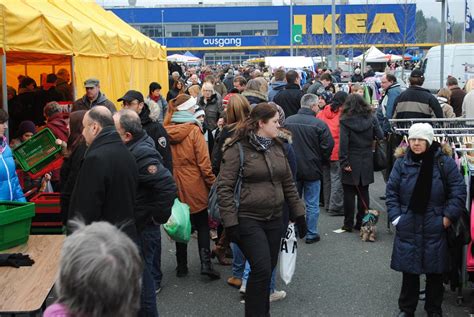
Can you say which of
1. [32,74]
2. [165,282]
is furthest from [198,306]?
[32,74]

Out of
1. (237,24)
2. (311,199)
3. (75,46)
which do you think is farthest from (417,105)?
(237,24)

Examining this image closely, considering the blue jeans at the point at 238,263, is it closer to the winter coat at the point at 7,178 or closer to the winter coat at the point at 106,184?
the winter coat at the point at 7,178

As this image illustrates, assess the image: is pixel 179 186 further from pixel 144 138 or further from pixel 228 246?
pixel 144 138

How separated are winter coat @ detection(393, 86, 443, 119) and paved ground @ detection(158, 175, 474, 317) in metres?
2.15

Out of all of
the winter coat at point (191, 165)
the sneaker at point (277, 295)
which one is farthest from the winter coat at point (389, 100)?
the sneaker at point (277, 295)

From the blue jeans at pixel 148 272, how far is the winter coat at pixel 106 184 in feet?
1.44

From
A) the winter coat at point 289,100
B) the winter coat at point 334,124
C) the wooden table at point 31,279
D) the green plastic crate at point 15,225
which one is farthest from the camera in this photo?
the winter coat at point 289,100

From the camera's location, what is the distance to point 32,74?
15.3 m

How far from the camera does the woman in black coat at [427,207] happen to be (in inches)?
208

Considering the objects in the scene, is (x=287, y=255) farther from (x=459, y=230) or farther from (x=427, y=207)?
(x=459, y=230)

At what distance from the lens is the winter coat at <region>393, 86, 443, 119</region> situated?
936 centimetres

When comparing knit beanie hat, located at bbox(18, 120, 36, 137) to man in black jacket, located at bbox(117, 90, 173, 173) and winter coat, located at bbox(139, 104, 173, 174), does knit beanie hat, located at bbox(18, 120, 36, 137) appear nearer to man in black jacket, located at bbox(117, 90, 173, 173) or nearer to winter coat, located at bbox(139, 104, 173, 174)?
man in black jacket, located at bbox(117, 90, 173, 173)

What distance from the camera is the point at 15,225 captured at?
15.7 ft

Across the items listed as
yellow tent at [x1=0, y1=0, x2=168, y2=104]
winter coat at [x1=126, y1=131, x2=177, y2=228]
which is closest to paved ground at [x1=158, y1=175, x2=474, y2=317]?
winter coat at [x1=126, y1=131, x2=177, y2=228]
